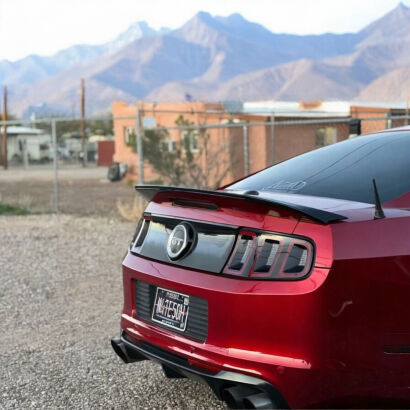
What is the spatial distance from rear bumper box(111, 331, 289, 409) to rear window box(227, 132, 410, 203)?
95 centimetres

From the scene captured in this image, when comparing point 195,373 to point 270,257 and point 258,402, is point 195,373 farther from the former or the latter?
point 270,257

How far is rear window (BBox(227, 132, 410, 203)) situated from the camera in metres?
3.27

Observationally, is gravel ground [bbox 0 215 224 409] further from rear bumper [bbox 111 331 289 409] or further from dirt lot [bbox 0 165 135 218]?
dirt lot [bbox 0 165 135 218]

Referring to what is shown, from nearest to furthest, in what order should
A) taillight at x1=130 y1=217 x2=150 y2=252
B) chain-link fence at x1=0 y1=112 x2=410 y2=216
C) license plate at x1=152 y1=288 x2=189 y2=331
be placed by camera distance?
license plate at x1=152 y1=288 x2=189 y2=331 < taillight at x1=130 y1=217 x2=150 y2=252 < chain-link fence at x1=0 y1=112 x2=410 y2=216

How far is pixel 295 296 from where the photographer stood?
280cm

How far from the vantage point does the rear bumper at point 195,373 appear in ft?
9.35

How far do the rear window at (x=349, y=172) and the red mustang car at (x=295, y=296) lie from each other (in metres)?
0.01

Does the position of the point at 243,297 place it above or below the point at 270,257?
below

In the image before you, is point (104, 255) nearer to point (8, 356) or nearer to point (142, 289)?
point (8, 356)

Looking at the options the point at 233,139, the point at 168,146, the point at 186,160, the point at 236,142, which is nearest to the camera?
the point at 186,160

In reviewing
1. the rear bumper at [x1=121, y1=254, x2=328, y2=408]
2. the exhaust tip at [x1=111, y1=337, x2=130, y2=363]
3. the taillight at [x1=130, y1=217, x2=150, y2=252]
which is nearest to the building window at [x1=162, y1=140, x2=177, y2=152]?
the taillight at [x1=130, y1=217, x2=150, y2=252]

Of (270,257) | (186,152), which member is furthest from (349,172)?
(186,152)

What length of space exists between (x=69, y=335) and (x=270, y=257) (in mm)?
3086

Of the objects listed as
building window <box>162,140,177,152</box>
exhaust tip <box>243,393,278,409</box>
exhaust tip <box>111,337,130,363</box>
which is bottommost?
exhaust tip <box>111,337,130,363</box>
